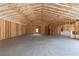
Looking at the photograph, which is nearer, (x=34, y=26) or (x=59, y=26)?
(x=59, y=26)

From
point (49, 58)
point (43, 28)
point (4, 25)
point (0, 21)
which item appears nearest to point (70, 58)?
point (49, 58)

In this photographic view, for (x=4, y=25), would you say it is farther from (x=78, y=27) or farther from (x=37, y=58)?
(x=37, y=58)

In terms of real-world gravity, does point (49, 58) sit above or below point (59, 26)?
above

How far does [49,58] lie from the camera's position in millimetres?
2256

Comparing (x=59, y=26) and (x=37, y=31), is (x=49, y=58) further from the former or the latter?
(x=37, y=31)

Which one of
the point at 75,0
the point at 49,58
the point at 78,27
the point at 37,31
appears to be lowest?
the point at 37,31

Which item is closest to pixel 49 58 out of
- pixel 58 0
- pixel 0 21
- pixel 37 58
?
pixel 37 58

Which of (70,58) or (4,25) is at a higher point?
(70,58)

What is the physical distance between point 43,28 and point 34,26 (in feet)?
5.78

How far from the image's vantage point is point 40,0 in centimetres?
207

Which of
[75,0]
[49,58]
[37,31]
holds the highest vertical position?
[75,0]

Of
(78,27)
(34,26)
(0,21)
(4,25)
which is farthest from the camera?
(34,26)

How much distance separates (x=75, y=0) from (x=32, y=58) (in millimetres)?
1037

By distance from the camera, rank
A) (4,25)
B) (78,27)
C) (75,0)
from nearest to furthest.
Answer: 1. (75,0)
2. (4,25)
3. (78,27)
